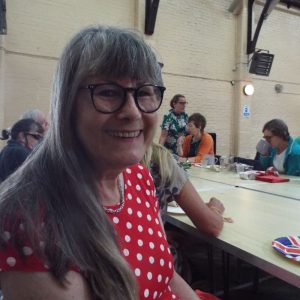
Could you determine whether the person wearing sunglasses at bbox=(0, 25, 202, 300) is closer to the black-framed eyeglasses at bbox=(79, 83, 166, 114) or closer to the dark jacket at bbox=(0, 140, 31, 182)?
the black-framed eyeglasses at bbox=(79, 83, 166, 114)

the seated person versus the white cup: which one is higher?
the seated person

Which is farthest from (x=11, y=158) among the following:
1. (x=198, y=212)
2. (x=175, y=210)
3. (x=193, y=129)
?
(x=193, y=129)

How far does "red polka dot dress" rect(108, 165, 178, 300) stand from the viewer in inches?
33.2

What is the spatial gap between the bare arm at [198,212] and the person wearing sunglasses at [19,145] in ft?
4.31

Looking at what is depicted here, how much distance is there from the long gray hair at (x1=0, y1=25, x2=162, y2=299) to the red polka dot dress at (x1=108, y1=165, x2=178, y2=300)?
0.31 ft

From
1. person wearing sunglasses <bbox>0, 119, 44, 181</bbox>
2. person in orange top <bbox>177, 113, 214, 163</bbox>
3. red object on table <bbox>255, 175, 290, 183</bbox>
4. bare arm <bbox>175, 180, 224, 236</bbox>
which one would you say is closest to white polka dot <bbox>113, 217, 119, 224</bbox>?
bare arm <bbox>175, 180, 224, 236</bbox>

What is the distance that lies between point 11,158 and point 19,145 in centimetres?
17

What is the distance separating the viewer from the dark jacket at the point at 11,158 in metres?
2.34

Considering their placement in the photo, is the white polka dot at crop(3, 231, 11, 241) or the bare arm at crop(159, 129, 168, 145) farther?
the bare arm at crop(159, 129, 168, 145)

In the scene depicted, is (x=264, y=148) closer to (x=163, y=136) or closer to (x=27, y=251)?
(x=163, y=136)

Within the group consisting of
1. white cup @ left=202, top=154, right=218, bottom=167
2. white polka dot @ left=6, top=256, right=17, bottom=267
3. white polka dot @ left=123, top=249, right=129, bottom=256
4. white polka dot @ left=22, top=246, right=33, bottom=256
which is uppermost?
white polka dot @ left=22, top=246, right=33, bottom=256

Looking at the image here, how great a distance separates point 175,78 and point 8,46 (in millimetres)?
3079

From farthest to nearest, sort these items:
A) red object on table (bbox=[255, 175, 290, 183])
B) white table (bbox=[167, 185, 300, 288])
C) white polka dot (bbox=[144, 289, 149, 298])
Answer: red object on table (bbox=[255, 175, 290, 183]) < white table (bbox=[167, 185, 300, 288]) < white polka dot (bbox=[144, 289, 149, 298])

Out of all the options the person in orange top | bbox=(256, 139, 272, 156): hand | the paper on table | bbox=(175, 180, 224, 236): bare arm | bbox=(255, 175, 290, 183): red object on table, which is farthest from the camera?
the person in orange top
